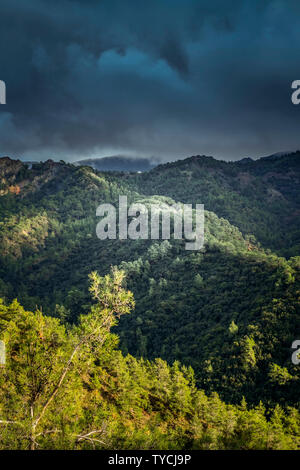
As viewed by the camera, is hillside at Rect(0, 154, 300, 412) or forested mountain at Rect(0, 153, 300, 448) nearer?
forested mountain at Rect(0, 153, 300, 448)

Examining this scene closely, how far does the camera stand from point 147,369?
36469 millimetres

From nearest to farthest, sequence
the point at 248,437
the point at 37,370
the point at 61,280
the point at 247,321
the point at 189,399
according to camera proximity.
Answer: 1. the point at 37,370
2. the point at 248,437
3. the point at 189,399
4. the point at 247,321
5. the point at 61,280

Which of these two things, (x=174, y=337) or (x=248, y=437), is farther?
(x=174, y=337)

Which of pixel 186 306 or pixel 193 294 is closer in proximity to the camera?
pixel 186 306

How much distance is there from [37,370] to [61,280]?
11936 cm

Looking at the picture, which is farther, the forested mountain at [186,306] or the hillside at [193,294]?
the hillside at [193,294]

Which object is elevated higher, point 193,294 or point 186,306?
point 193,294

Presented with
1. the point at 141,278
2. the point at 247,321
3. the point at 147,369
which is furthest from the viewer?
the point at 141,278
